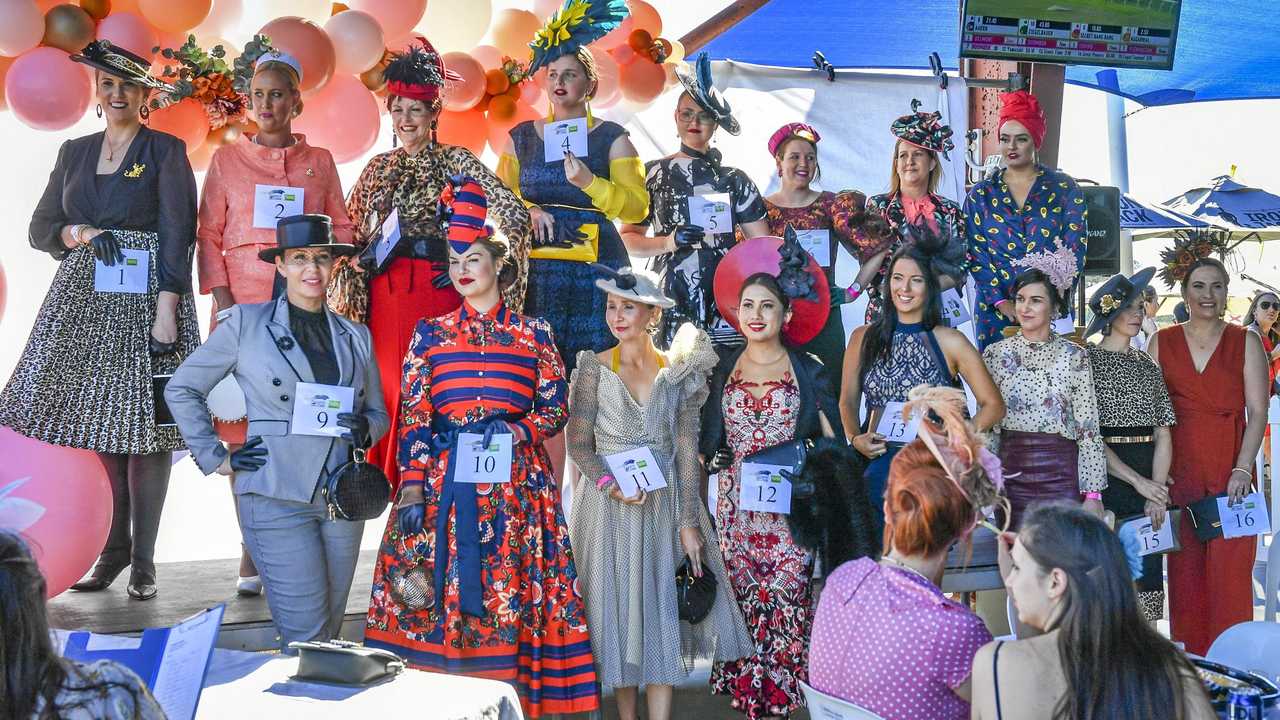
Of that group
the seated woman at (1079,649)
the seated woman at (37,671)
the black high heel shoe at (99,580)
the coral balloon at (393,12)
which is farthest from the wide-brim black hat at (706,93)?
the seated woman at (37,671)

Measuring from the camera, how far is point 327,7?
5.55 metres

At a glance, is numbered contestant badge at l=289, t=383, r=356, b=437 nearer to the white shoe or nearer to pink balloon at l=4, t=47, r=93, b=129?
the white shoe

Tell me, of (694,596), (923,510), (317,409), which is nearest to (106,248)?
(317,409)

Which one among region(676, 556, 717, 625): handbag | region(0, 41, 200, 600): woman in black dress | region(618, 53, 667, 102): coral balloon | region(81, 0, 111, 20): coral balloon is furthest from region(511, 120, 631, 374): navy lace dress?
region(81, 0, 111, 20): coral balloon

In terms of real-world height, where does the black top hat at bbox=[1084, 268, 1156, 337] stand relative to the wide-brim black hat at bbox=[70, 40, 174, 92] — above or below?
below

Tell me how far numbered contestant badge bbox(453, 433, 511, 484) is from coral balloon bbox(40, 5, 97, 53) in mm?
2241

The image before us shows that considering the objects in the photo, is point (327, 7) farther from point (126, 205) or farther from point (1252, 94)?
point (1252, 94)

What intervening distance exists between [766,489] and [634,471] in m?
0.46


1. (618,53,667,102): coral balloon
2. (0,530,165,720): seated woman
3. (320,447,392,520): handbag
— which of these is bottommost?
(0,530,165,720): seated woman

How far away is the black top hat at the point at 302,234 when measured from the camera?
4.21 metres

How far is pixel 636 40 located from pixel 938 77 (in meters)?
2.00

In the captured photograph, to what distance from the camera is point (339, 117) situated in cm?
541

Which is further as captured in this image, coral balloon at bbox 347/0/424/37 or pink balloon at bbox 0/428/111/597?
coral balloon at bbox 347/0/424/37

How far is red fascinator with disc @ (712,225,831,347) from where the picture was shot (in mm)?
4828
